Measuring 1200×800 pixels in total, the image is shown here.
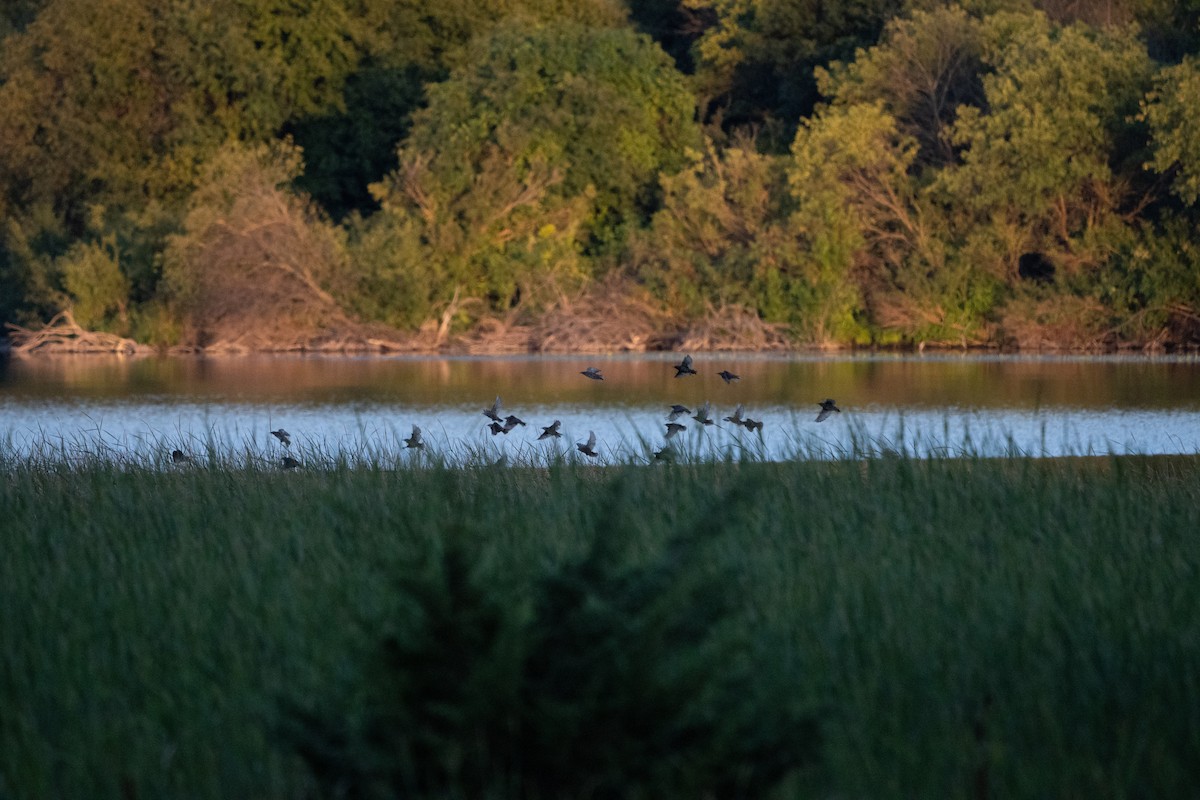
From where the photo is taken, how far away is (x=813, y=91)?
3809 centimetres

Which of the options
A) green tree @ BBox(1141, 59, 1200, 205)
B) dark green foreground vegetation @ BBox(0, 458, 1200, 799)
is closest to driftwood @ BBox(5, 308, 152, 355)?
green tree @ BBox(1141, 59, 1200, 205)

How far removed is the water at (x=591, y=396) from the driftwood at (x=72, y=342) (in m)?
2.92

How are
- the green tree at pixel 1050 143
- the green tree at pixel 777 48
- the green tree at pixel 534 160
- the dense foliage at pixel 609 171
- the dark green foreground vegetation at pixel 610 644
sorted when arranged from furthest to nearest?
the green tree at pixel 777 48, the green tree at pixel 534 160, the dense foliage at pixel 609 171, the green tree at pixel 1050 143, the dark green foreground vegetation at pixel 610 644

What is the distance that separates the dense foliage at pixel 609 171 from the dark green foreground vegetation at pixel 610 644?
23632mm

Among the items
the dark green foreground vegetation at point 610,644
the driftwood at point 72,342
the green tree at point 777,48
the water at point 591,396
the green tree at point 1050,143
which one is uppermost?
the green tree at point 777,48

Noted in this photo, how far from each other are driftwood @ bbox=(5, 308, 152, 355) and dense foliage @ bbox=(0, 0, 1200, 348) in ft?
1.72

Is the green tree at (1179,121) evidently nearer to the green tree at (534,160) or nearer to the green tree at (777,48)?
the green tree at (777,48)

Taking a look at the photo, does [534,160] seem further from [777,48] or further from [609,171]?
[777,48]

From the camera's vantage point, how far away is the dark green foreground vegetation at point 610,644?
3406 millimetres

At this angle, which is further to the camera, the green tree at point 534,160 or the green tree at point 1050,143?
the green tree at point 534,160

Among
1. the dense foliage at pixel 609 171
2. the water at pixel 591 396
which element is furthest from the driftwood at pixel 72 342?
the water at pixel 591 396

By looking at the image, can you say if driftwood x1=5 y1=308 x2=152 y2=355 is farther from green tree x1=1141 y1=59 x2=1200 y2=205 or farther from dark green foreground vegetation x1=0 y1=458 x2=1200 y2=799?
dark green foreground vegetation x1=0 y1=458 x2=1200 y2=799

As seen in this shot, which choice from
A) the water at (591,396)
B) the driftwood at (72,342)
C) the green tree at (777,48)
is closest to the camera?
the water at (591,396)

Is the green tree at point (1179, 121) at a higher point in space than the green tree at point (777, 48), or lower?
lower
